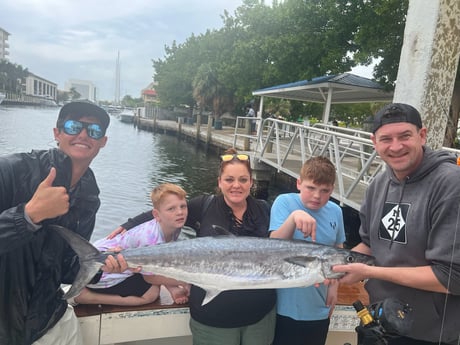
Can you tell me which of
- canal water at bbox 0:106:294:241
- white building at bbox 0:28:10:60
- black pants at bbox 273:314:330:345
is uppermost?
white building at bbox 0:28:10:60

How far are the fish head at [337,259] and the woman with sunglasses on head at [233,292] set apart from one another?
0.51 m

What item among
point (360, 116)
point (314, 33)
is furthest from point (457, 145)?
point (360, 116)

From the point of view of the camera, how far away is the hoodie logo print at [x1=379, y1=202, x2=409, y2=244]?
2.30 meters

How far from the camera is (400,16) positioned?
528 inches

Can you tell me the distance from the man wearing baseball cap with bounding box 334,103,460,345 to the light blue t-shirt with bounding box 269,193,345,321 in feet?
1.32

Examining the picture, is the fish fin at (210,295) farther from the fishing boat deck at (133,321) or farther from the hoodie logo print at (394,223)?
the hoodie logo print at (394,223)

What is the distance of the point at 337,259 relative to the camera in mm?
2508

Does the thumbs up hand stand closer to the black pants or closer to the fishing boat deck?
the fishing boat deck

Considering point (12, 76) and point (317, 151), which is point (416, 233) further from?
point (12, 76)

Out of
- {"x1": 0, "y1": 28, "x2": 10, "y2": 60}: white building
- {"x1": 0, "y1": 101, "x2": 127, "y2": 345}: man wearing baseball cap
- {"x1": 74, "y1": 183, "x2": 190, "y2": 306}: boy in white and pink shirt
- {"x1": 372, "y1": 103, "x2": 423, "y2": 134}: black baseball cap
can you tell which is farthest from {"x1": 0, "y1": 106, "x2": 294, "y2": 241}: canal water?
{"x1": 0, "y1": 28, "x2": 10, "y2": 60}: white building

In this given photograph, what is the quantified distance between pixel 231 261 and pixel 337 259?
78cm

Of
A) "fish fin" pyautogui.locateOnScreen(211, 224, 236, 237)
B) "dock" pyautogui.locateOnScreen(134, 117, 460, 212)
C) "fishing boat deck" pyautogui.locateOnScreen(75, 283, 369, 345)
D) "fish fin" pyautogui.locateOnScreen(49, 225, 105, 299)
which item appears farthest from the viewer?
"dock" pyautogui.locateOnScreen(134, 117, 460, 212)

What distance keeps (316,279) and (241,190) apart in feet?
2.97

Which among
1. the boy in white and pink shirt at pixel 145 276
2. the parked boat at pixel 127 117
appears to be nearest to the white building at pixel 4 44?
the parked boat at pixel 127 117
